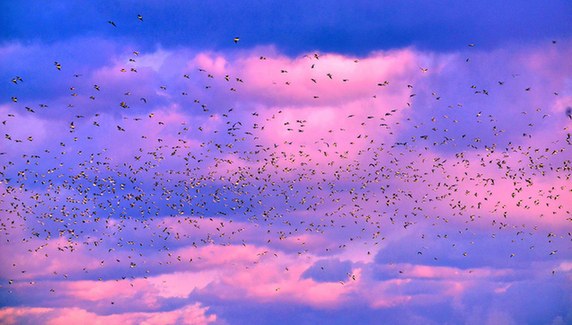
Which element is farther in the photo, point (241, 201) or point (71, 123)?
point (241, 201)

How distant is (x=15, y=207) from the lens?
12825 cm

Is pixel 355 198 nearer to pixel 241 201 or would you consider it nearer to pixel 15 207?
pixel 241 201

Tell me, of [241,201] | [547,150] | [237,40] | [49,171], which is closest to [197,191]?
[241,201]

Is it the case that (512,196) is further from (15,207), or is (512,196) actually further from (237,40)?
(15,207)

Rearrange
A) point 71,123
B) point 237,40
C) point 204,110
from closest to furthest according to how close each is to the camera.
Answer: point 237,40
point 204,110
point 71,123

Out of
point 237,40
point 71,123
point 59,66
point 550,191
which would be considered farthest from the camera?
point 550,191

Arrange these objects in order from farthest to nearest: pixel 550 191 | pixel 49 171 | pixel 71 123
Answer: pixel 550 191
pixel 49 171
pixel 71 123

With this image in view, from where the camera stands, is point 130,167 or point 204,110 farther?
point 130,167

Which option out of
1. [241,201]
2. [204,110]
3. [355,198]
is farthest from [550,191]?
[204,110]

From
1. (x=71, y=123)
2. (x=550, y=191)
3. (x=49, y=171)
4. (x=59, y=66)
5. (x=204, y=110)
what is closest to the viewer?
(x=59, y=66)

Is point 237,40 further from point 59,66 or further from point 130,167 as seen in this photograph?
point 130,167

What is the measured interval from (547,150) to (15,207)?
78.6 meters

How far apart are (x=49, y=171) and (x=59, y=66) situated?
26.7 metres

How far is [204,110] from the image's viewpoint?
332 ft
